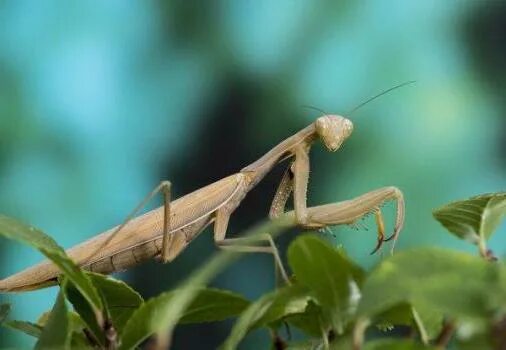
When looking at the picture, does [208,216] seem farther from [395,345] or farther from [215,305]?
[395,345]

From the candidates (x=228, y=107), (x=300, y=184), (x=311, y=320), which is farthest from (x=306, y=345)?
(x=228, y=107)

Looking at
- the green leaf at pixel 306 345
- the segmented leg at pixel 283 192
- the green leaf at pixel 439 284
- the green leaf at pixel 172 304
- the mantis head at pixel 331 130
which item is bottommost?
the green leaf at pixel 306 345

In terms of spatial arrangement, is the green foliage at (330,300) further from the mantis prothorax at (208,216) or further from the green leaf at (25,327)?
the mantis prothorax at (208,216)

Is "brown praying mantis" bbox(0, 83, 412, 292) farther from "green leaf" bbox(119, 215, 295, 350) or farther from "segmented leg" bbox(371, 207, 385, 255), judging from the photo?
"green leaf" bbox(119, 215, 295, 350)

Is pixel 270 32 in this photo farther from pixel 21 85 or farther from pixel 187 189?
pixel 21 85

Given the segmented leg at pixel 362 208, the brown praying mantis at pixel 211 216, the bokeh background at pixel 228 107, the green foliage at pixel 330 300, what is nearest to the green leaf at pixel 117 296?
the green foliage at pixel 330 300

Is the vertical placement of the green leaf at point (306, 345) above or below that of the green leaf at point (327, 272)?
below
